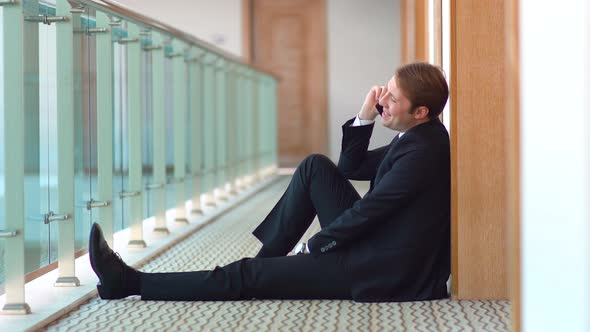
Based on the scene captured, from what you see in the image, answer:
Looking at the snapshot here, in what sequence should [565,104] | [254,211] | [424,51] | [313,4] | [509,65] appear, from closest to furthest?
[565,104]
[509,65]
[424,51]
[254,211]
[313,4]

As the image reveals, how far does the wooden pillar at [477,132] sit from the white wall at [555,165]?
86 cm

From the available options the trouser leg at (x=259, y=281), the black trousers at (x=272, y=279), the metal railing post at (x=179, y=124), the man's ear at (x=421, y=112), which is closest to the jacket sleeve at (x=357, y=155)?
the black trousers at (x=272, y=279)

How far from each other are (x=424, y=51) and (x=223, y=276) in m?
2.47

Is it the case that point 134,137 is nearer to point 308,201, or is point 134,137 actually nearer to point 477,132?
point 308,201

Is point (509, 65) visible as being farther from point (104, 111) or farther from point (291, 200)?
point (104, 111)

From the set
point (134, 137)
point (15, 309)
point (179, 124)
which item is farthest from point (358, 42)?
point (15, 309)

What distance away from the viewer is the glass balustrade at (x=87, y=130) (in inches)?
102

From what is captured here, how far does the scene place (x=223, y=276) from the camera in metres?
2.76

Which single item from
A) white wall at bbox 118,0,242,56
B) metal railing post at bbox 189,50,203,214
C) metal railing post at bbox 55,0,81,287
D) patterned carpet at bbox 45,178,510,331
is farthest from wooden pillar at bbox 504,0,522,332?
white wall at bbox 118,0,242,56

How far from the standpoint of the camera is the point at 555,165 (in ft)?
5.28

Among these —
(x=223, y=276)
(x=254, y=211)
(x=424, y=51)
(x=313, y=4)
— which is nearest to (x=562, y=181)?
(x=223, y=276)

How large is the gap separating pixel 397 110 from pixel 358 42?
348 inches

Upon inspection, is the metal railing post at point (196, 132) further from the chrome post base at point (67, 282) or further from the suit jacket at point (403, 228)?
the suit jacket at point (403, 228)

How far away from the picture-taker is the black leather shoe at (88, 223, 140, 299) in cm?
260
